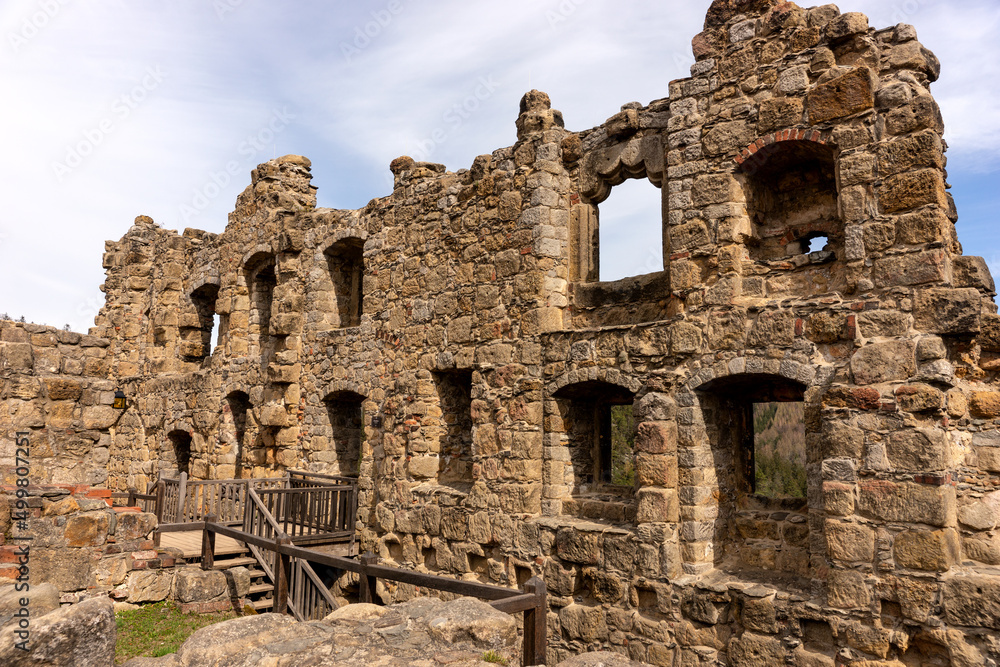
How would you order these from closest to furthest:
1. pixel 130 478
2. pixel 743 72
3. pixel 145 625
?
pixel 743 72 → pixel 145 625 → pixel 130 478

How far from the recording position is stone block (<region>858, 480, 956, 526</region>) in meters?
4.91

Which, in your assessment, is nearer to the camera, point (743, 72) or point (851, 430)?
point (851, 430)

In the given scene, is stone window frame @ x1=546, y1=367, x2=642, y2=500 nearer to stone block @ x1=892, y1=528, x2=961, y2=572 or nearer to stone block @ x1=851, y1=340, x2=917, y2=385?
stone block @ x1=851, y1=340, x2=917, y2=385

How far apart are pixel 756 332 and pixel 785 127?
1.76 m

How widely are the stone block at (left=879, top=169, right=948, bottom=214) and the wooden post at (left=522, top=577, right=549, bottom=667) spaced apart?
388 centimetres

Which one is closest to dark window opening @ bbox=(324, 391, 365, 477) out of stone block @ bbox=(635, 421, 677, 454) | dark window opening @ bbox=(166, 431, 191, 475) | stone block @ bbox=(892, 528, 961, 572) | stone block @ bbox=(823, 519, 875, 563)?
dark window opening @ bbox=(166, 431, 191, 475)

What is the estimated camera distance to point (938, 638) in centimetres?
486

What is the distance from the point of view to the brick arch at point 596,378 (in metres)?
6.75

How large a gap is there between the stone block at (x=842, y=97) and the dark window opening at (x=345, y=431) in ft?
24.5

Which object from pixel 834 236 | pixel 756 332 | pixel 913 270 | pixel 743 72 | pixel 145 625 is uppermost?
pixel 743 72

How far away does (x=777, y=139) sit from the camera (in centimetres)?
607

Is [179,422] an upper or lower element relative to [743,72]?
lower

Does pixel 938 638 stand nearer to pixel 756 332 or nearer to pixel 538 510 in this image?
pixel 756 332

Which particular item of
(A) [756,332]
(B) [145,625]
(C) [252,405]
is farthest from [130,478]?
(A) [756,332]
